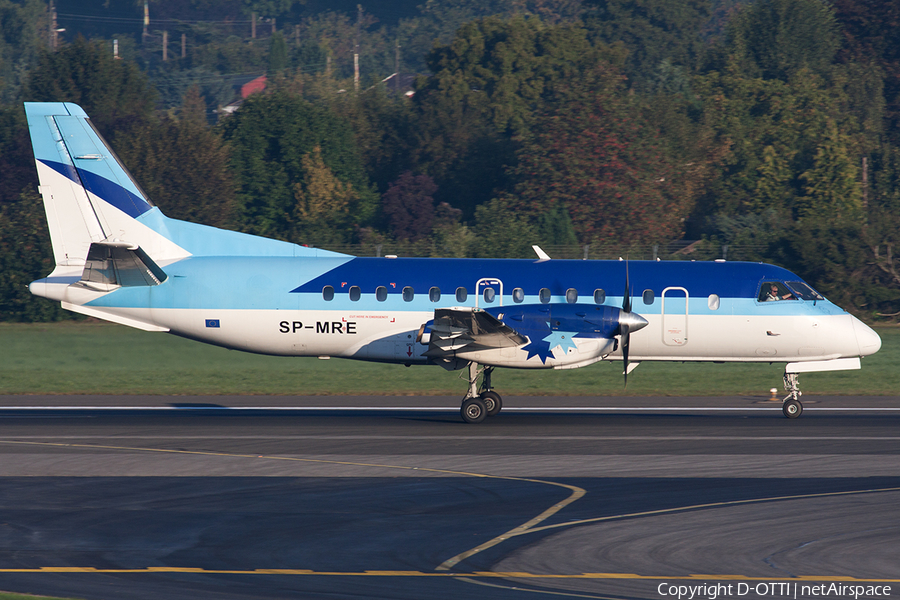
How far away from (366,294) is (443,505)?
9.40m

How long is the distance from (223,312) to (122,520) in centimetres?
1023

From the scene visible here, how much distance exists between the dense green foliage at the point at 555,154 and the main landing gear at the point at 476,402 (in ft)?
57.2

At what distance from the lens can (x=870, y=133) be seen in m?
75.6

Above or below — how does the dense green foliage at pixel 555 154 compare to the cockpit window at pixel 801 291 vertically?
above

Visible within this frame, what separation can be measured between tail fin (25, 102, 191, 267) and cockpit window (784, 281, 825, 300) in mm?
13875

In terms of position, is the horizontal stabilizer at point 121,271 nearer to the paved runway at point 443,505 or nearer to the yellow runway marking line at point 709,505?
the paved runway at point 443,505

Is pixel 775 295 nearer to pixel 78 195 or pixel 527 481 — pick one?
pixel 527 481

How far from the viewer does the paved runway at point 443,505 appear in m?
11.6

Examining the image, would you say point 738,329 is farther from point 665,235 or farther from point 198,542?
point 665,235

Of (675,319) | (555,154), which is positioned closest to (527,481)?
(675,319)

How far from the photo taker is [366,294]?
23781 millimetres

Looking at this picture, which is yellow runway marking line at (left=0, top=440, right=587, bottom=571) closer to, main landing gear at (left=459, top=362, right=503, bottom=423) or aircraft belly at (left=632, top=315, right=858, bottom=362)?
main landing gear at (left=459, top=362, right=503, bottom=423)

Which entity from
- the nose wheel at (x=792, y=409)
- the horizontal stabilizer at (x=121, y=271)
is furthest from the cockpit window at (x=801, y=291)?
the horizontal stabilizer at (x=121, y=271)

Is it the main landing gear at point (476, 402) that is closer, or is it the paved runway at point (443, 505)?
the paved runway at point (443, 505)
